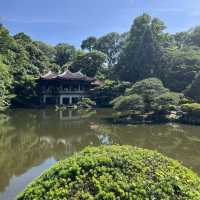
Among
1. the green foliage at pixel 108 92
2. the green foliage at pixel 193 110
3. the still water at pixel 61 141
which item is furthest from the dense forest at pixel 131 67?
the still water at pixel 61 141

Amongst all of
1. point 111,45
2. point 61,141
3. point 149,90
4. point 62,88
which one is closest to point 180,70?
point 149,90

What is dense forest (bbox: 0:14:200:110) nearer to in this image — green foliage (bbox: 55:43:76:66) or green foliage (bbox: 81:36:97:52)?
green foliage (bbox: 55:43:76:66)

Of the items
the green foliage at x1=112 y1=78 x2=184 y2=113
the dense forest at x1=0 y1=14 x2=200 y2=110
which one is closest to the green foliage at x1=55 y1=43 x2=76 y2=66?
the dense forest at x1=0 y1=14 x2=200 y2=110

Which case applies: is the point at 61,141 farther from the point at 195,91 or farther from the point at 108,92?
the point at 108,92

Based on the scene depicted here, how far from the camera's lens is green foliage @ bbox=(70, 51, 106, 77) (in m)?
44.6

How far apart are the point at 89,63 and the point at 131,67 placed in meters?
7.79

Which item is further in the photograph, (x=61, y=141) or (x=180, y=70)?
(x=180, y=70)

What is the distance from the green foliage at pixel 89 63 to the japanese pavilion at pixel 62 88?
6.68 metres

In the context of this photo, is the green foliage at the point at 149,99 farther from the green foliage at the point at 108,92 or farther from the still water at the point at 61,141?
the green foliage at the point at 108,92

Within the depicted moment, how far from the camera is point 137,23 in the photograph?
132 feet

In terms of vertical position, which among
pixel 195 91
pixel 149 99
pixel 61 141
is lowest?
pixel 61 141

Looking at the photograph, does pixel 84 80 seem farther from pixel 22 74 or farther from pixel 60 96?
pixel 22 74

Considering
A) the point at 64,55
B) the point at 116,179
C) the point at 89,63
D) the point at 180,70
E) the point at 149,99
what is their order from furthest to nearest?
the point at 64,55, the point at 89,63, the point at 180,70, the point at 149,99, the point at 116,179

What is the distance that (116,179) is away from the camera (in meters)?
3.40
